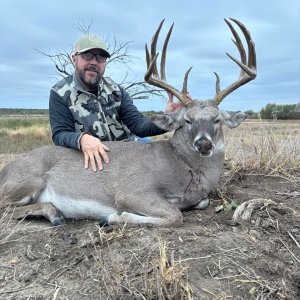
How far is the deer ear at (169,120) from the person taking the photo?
5.28 m

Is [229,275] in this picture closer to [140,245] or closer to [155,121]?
[140,245]

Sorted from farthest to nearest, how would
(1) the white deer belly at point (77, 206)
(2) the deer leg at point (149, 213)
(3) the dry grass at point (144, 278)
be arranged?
1. (1) the white deer belly at point (77, 206)
2. (2) the deer leg at point (149, 213)
3. (3) the dry grass at point (144, 278)

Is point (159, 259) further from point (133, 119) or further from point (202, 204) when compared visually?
point (133, 119)

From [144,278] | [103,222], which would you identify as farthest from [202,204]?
[144,278]

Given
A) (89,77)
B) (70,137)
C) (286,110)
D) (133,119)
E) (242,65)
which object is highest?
(242,65)

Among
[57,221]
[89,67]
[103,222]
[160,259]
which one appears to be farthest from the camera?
[89,67]

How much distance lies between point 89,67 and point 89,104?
47 centimetres

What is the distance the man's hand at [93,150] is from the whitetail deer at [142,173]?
97 millimetres

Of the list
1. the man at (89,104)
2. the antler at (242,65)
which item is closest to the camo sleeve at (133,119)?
the man at (89,104)

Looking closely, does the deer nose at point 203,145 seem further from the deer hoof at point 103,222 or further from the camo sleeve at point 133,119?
the camo sleeve at point 133,119

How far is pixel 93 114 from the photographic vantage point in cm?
593

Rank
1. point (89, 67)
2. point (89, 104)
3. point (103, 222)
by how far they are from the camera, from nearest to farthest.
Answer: point (103, 222) → point (89, 67) → point (89, 104)

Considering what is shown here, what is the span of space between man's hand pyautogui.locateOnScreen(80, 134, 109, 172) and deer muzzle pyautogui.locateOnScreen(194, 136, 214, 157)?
3.66 ft

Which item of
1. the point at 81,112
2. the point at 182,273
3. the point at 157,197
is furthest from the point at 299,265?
the point at 81,112
